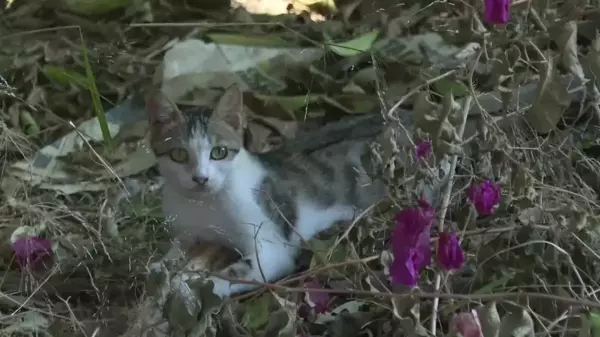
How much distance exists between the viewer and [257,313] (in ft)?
2.51

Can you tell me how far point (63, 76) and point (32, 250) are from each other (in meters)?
0.45

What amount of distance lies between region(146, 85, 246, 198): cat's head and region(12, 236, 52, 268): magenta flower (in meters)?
0.18

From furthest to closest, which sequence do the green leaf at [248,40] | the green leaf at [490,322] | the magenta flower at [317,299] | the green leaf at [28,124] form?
the green leaf at [248,40] → the green leaf at [28,124] → the magenta flower at [317,299] → the green leaf at [490,322]

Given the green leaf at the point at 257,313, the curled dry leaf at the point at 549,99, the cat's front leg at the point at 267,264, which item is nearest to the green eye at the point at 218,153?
the cat's front leg at the point at 267,264

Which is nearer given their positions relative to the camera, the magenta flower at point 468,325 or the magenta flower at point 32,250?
the magenta flower at point 468,325

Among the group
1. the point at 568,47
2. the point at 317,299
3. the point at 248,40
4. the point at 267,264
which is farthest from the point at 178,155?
the point at 568,47

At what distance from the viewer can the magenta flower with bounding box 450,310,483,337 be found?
0.54 meters

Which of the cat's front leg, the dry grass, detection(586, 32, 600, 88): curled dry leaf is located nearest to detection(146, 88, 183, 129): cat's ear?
the dry grass

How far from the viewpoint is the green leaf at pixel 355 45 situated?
4.00ft

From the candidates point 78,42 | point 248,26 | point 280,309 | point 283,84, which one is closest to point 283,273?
point 280,309

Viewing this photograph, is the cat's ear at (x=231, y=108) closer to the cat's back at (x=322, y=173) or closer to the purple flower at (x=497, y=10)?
the cat's back at (x=322, y=173)

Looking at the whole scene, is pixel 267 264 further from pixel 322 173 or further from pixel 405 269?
pixel 405 269

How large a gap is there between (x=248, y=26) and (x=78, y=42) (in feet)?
1.08

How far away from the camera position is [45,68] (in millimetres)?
1273
